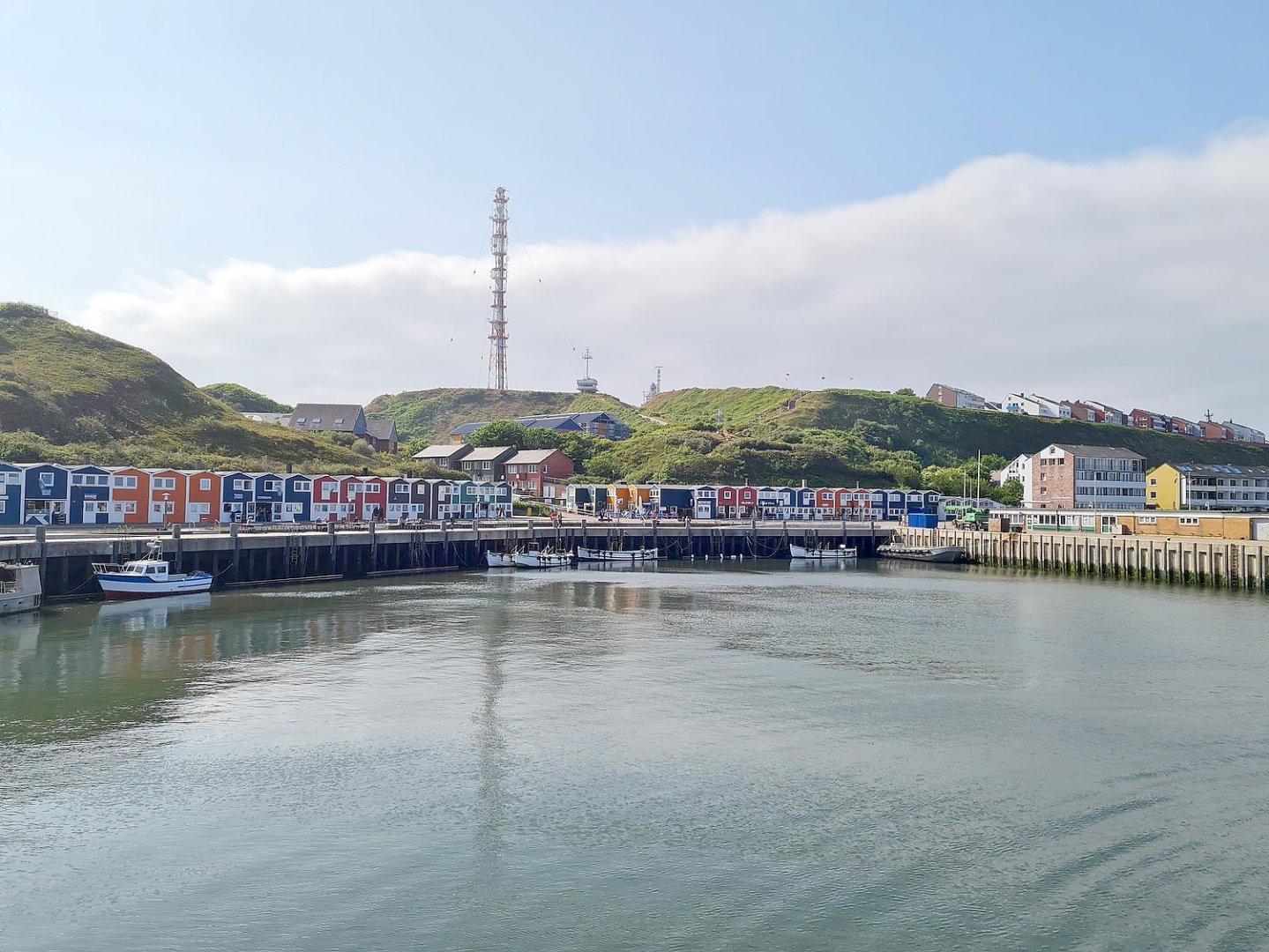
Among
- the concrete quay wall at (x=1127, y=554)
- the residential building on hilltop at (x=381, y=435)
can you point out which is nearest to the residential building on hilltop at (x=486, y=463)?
the residential building on hilltop at (x=381, y=435)

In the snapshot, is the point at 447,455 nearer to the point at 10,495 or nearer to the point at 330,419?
the point at 330,419

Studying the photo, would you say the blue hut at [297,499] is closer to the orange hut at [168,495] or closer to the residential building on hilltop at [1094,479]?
the orange hut at [168,495]

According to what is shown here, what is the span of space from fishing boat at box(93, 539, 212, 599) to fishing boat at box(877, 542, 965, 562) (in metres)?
70.5

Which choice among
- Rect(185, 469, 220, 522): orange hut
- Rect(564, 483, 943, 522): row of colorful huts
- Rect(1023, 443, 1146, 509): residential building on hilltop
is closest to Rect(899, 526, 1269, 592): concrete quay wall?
Rect(564, 483, 943, 522): row of colorful huts

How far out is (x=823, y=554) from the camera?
10244 cm

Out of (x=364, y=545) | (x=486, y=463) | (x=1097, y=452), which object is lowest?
(x=364, y=545)

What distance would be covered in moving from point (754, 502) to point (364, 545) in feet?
204

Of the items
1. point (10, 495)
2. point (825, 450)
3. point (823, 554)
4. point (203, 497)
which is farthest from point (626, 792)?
point (825, 450)

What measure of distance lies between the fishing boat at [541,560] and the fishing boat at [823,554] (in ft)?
83.0

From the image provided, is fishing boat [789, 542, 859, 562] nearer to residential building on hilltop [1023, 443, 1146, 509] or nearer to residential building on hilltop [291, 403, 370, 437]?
residential building on hilltop [1023, 443, 1146, 509]

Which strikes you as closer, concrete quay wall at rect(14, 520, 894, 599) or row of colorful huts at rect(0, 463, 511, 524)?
concrete quay wall at rect(14, 520, 894, 599)

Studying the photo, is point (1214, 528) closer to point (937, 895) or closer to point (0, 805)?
point (937, 895)

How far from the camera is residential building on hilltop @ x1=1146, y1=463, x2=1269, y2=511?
406ft

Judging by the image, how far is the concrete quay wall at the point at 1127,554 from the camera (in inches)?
2778
